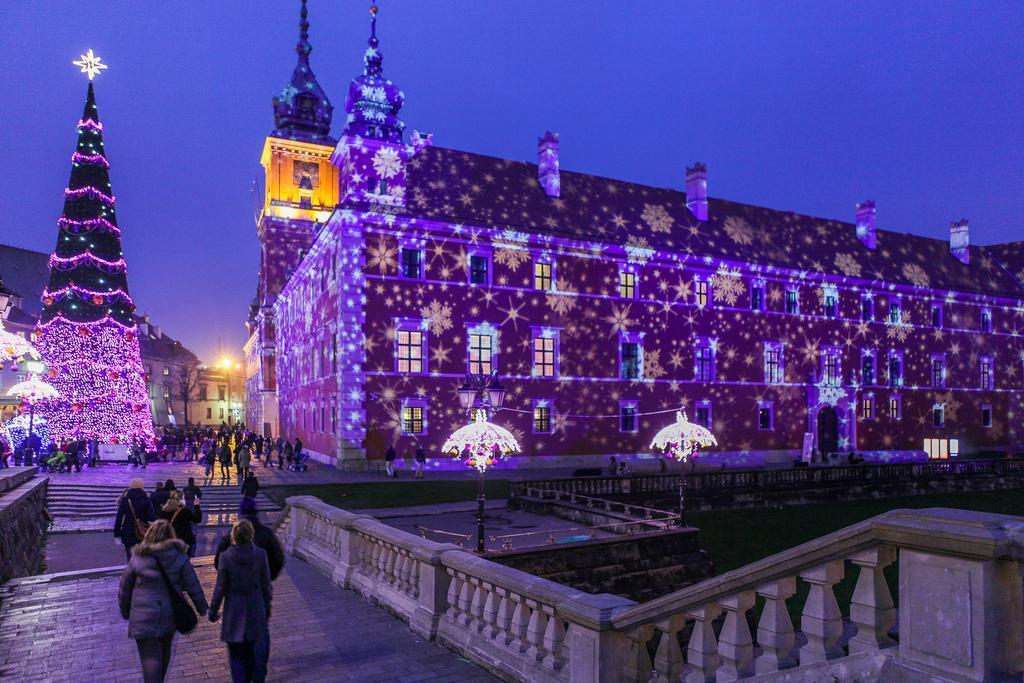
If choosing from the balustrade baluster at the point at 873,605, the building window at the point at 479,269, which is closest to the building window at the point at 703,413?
the building window at the point at 479,269

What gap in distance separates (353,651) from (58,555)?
12.3m

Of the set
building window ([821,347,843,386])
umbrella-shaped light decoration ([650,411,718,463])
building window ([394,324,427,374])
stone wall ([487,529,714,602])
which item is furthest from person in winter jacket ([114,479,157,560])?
building window ([821,347,843,386])

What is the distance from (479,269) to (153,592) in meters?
28.9

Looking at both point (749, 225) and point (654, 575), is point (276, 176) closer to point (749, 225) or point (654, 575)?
point (749, 225)

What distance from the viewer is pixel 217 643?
333 inches

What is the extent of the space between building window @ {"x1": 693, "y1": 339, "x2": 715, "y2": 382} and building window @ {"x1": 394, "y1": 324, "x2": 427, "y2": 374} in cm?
1666

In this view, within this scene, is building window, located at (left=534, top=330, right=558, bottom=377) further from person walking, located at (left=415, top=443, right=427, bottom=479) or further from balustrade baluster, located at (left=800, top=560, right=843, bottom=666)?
balustrade baluster, located at (left=800, top=560, right=843, bottom=666)

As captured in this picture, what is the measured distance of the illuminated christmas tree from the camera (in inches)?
1271

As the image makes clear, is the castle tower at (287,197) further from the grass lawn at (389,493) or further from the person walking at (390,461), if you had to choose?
the grass lawn at (389,493)

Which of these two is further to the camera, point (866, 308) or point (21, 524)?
point (866, 308)

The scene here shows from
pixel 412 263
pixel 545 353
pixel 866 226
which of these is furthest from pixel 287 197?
pixel 866 226

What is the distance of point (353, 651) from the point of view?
8.00 metres

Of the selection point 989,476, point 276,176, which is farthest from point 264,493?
point 276,176

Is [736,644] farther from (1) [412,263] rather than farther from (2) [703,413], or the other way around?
(2) [703,413]
